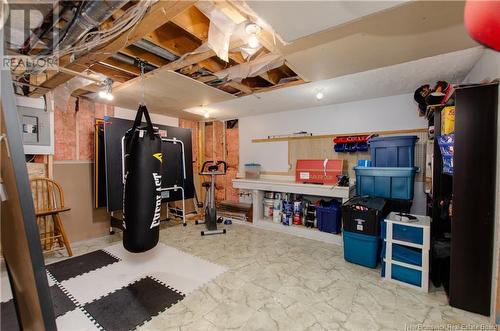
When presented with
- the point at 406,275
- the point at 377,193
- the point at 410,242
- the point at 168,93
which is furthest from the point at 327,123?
the point at 168,93

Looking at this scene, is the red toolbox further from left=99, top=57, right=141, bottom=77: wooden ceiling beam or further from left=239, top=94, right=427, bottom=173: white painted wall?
left=99, top=57, right=141, bottom=77: wooden ceiling beam

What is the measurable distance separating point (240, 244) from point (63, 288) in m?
2.09

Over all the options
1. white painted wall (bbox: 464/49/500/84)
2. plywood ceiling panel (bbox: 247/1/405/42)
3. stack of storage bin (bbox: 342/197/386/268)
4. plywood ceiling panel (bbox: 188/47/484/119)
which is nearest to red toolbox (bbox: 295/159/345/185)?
stack of storage bin (bbox: 342/197/386/268)

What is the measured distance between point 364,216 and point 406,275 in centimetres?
68

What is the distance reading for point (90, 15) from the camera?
1.26 m

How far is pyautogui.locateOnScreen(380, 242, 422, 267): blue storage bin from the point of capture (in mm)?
Answer: 2250

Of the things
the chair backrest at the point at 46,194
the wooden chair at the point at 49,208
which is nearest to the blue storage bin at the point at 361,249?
the wooden chair at the point at 49,208

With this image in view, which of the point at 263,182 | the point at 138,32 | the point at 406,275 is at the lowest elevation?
the point at 406,275

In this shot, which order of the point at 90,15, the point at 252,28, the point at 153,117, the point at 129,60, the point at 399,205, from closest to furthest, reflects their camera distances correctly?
the point at 90,15
the point at 252,28
the point at 129,60
the point at 399,205
the point at 153,117

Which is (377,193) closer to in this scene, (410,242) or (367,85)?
(410,242)

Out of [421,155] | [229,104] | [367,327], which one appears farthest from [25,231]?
[421,155]

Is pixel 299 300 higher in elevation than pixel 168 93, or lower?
lower

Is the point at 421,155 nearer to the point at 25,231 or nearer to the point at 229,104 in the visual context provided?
the point at 229,104

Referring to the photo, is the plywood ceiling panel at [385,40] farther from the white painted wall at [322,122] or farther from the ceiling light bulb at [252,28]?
the white painted wall at [322,122]
